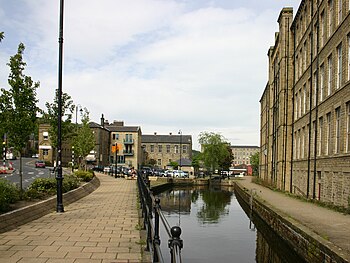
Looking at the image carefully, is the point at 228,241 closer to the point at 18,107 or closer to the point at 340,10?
the point at 18,107

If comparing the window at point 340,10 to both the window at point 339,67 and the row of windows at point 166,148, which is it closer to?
the window at point 339,67

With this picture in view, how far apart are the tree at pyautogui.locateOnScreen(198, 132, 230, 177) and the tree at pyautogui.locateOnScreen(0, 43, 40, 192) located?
71.0 meters

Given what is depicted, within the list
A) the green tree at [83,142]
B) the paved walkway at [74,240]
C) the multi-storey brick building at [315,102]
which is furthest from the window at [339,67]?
the green tree at [83,142]

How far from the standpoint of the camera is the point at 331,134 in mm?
20453

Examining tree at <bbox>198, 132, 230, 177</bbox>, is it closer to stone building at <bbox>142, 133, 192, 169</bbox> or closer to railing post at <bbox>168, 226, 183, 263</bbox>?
stone building at <bbox>142, 133, 192, 169</bbox>

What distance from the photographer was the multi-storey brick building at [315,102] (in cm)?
1856

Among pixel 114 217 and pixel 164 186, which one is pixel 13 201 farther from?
pixel 164 186

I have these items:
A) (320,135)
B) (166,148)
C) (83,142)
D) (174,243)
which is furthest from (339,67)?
(166,148)

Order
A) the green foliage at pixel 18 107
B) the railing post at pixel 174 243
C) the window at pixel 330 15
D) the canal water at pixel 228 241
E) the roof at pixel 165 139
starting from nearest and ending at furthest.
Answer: the railing post at pixel 174 243 → the canal water at pixel 228 241 → the green foliage at pixel 18 107 → the window at pixel 330 15 → the roof at pixel 165 139

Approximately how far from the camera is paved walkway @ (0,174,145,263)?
23.2 ft

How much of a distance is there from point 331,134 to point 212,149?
213ft

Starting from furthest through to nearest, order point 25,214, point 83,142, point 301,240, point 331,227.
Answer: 1. point 83,142
2. point 331,227
3. point 301,240
4. point 25,214

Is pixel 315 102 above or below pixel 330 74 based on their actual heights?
below

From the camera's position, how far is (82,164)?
4653cm
